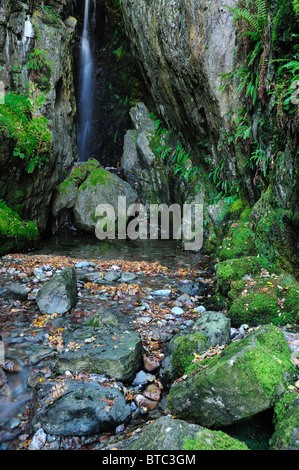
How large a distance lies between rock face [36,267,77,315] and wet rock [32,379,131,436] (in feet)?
6.07

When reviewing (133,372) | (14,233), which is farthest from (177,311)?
(14,233)

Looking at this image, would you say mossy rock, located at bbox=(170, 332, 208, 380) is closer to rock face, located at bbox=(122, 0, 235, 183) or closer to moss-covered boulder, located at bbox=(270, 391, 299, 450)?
moss-covered boulder, located at bbox=(270, 391, 299, 450)

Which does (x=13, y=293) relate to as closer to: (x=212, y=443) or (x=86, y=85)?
(x=212, y=443)

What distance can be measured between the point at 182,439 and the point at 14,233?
7.69 meters

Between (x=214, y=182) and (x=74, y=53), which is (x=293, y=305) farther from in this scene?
(x=74, y=53)

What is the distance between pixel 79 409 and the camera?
2.38 meters

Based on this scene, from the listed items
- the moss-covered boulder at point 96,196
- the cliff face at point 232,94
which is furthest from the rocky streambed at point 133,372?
the moss-covered boulder at point 96,196

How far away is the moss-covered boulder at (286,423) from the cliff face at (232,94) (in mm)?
2755

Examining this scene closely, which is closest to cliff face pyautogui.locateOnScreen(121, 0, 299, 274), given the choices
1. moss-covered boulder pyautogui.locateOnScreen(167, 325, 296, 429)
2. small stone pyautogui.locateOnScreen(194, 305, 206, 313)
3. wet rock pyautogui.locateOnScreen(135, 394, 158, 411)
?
small stone pyautogui.locateOnScreen(194, 305, 206, 313)

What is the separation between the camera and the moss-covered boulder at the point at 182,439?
1.66m

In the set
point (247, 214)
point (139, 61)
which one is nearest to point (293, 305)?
point (247, 214)

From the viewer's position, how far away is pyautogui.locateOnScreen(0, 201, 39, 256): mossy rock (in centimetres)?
775

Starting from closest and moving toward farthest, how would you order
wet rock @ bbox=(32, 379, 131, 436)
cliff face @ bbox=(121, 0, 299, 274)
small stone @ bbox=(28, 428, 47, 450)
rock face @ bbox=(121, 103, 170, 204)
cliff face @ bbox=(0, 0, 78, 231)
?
small stone @ bbox=(28, 428, 47, 450), wet rock @ bbox=(32, 379, 131, 436), cliff face @ bbox=(121, 0, 299, 274), cliff face @ bbox=(0, 0, 78, 231), rock face @ bbox=(121, 103, 170, 204)

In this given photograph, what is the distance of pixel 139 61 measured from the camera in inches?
497
